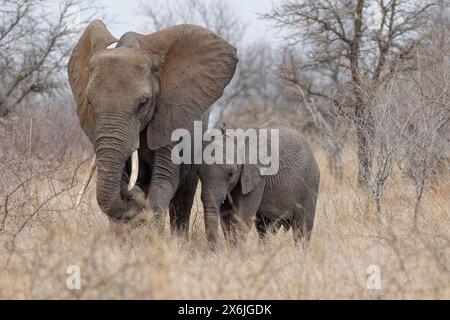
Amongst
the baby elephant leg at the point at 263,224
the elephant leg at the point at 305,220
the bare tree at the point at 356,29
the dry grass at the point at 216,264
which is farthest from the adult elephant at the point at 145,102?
the bare tree at the point at 356,29

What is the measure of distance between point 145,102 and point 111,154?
21.3 inches

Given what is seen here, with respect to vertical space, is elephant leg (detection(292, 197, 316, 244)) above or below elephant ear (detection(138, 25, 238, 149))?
below

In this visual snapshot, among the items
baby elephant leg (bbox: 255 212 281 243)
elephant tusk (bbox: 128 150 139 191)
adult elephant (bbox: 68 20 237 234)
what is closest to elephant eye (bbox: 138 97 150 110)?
adult elephant (bbox: 68 20 237 234)

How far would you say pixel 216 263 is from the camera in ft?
21.0

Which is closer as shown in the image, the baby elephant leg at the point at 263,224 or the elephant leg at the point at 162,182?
the elephant leg at the point at 162,182

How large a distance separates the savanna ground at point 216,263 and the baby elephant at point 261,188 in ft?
0.99

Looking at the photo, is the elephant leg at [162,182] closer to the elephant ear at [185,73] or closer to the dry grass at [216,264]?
the elephant ear at [185,73]

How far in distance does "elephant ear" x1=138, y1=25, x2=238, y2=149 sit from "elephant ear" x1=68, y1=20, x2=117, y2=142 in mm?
376

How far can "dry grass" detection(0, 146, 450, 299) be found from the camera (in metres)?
5.14

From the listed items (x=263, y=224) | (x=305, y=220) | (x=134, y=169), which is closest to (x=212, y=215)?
(x=134, y=169)

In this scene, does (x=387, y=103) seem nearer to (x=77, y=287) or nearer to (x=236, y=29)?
(x=77, y=287)

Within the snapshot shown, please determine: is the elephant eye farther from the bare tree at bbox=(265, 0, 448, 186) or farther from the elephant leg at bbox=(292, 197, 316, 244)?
the bare tree at bbox=(265, 0, 448, 186)

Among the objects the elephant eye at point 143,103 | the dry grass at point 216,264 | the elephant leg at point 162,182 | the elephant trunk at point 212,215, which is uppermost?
the elephant eye at point 143,103

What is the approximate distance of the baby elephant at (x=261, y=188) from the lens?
7.75m
